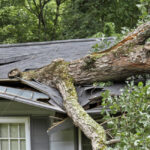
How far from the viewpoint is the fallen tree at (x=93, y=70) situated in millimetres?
4301

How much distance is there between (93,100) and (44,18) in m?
16.1

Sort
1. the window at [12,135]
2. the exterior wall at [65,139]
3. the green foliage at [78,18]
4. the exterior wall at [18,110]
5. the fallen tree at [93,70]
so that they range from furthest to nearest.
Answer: the green foliage at [78,18] < the window at [12,135] < the exterior wall at [18,110] < the exterior wall at [65,139] < the fallen tree at [93,70]

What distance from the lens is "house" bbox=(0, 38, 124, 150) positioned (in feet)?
14.5

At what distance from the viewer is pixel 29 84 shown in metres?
4.80

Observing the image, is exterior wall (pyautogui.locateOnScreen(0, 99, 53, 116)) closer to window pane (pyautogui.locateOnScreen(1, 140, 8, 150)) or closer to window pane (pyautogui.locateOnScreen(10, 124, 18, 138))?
window pane (pyautogui.locateOnScreen(10, 124, 18, 138))

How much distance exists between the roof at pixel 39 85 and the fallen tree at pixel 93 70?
0.15 metres

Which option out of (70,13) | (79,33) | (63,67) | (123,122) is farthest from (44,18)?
(123,122)

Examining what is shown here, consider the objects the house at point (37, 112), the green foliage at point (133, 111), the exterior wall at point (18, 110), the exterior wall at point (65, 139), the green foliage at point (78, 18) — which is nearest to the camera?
the green foliage at point (133, 111)

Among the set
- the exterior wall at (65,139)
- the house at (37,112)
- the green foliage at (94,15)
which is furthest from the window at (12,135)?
the green foliage at (94,15)

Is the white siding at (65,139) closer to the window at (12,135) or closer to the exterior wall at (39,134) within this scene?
the exterior wall at (39,134)

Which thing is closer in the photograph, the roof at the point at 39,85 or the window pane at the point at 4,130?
the roof at the point at 39,85

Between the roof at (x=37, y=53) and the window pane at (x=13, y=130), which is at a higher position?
the roof at (x=37, y=53)

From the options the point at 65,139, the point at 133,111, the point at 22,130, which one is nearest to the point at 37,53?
the point at 22,130

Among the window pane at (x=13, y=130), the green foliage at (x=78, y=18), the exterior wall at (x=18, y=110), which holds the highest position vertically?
the green foliage at (x=78, y=18)
